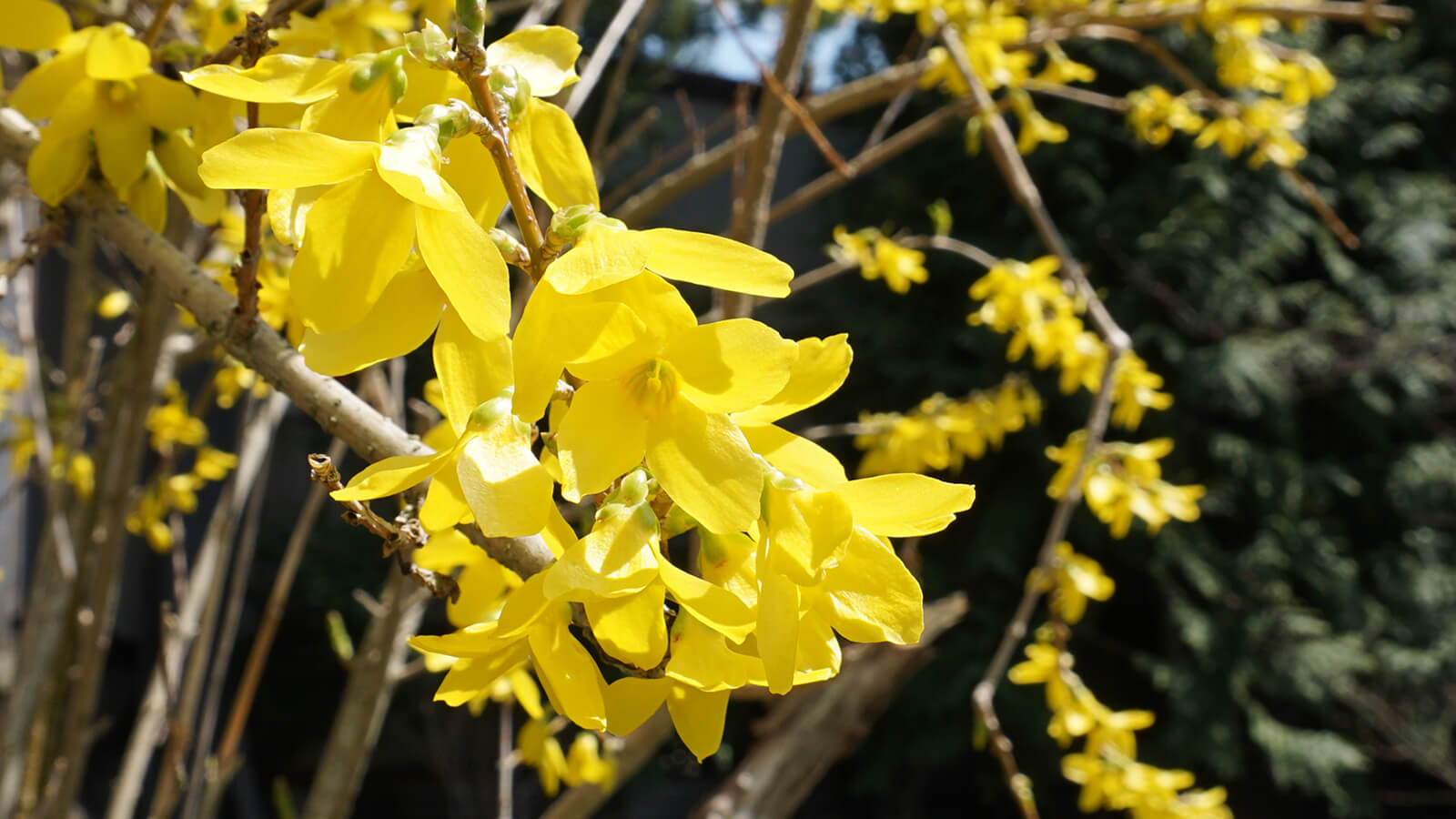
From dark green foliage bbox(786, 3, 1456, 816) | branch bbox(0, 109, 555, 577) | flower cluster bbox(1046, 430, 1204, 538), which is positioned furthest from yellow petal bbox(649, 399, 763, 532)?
dark green foliage bbox(786, 3, 1456, 816)

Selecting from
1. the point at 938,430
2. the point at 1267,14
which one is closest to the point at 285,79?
the point at 938,430

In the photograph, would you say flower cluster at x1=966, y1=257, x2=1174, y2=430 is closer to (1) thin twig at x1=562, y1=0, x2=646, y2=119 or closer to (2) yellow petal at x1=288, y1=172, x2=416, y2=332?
(1) thin twig at x1=562, y1=0, x2=646, y2=119

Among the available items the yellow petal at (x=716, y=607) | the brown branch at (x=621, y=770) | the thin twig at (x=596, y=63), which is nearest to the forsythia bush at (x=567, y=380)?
the yellow petal at (x=716, y=607)

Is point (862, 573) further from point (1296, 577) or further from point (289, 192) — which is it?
point (1296, 577)

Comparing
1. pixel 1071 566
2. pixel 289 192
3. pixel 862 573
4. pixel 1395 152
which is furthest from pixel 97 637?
pixel 1395 152

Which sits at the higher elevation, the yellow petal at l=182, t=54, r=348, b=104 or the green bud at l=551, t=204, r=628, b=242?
the yellow petal at l=182, t=54, r=348, b=104

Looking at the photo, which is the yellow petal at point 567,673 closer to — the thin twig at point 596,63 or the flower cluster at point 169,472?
the thin twig at point 596,63

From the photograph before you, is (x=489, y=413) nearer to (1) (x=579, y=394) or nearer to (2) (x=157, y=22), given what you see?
(1) (x=579, y=394)
